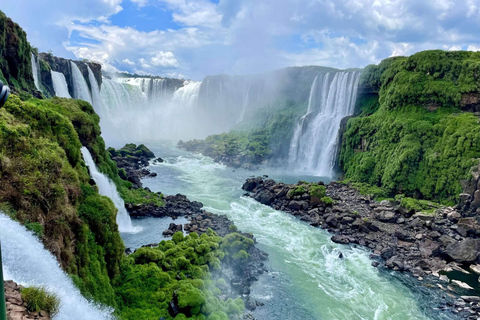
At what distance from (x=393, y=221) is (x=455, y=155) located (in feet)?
31.4

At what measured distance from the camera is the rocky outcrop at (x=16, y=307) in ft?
22.5

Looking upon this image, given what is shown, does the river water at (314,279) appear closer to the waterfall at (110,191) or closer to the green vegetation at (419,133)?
the waterfall at (110,191)

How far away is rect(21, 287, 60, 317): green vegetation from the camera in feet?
24.2

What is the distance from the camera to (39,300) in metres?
7.59

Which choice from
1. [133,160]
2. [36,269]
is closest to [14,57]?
[133,160]

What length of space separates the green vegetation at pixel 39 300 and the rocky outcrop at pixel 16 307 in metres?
0.10

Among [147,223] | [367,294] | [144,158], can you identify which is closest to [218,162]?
[144,158]

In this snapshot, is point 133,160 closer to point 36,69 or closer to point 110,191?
point 36,69

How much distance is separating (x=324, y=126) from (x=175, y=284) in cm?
3839

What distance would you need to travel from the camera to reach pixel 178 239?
63.6ft

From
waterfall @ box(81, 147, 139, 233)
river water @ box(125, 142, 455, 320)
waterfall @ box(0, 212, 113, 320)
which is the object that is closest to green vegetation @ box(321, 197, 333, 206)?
river water @ box(125, 142, 455, 320)

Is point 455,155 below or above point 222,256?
above

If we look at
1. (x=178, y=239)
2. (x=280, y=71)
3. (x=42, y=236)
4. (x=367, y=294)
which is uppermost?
(x=280, y=71)

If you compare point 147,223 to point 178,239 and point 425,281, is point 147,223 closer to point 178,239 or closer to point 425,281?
point 178,239
